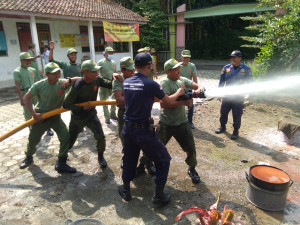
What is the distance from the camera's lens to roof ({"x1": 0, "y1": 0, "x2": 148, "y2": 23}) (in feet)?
37.0

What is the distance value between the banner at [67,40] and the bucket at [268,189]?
14802 mm

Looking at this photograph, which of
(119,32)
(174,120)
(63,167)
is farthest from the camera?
(119,32)

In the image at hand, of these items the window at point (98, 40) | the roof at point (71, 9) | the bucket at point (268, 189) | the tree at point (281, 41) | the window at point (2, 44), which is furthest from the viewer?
the window at point (98, 40)

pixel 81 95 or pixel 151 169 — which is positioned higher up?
pixel 81 95

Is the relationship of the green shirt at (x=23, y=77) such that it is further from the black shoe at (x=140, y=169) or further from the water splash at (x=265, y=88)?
the water splash at (x=265, y=88)

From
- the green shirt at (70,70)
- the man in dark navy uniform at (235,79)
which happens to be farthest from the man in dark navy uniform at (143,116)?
the green shirt at (70,70)

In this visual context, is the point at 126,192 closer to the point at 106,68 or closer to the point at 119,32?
the point at 106,68

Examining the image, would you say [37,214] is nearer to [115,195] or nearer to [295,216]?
[115,195]

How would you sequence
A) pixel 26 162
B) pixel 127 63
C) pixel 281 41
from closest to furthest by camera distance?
pixel 127 63 < pixel 26 162 < pixel 281 41

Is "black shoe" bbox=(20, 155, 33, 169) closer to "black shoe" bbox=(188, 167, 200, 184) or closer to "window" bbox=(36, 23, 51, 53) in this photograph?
"black shoe" bbox=(188, 167, 200, 184)

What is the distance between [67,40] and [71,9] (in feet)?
7.23

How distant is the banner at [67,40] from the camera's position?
15338mm

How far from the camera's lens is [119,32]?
53.1 feet

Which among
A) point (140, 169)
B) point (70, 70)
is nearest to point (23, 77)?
point (70, 70)
